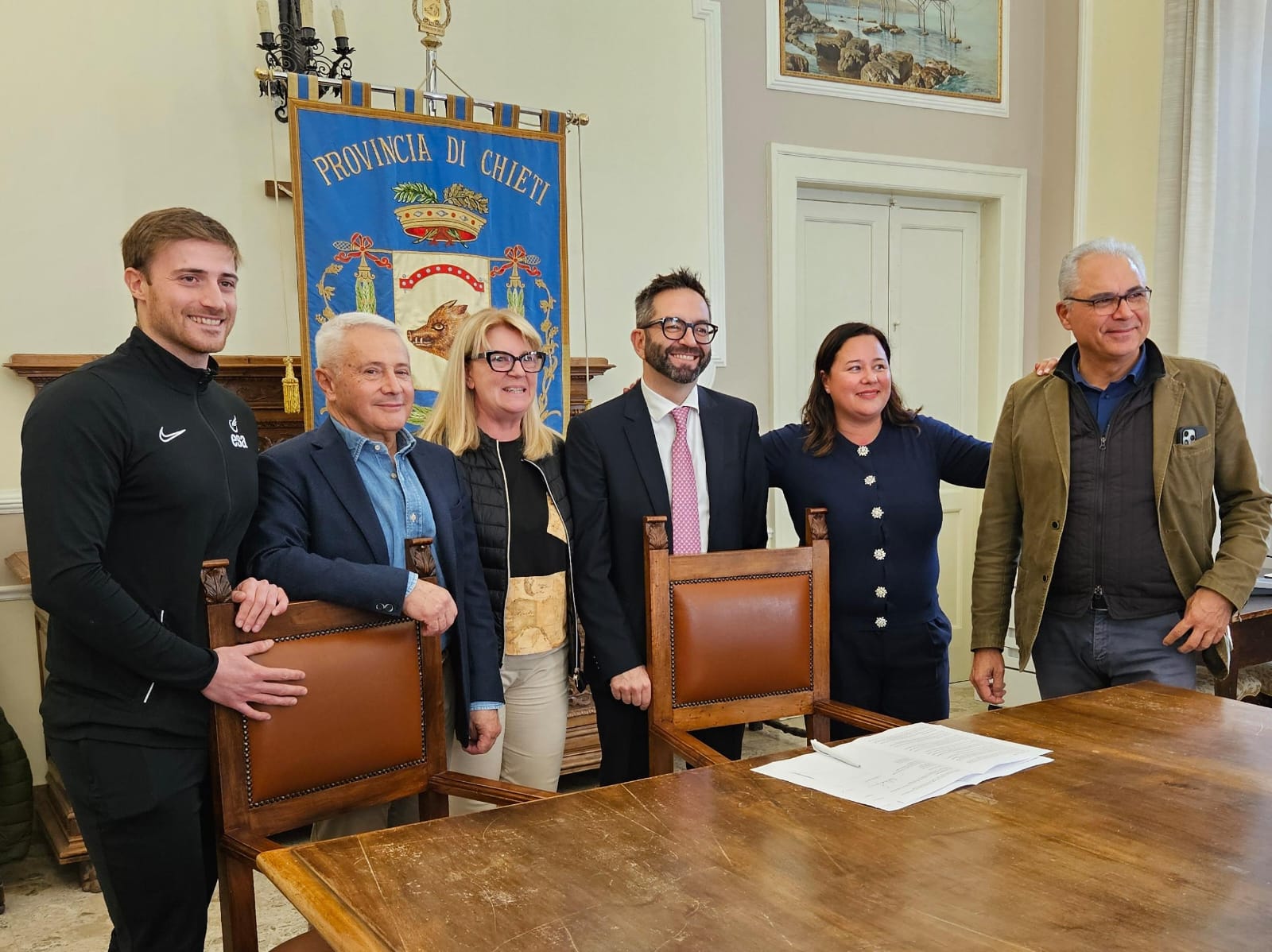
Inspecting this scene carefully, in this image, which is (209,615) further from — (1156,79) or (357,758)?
(1156,79)

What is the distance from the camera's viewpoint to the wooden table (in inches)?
39.4

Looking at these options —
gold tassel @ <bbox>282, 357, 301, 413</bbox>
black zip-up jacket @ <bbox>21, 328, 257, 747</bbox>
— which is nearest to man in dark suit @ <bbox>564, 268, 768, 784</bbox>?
black zip-up jacket @ <bbox>21, 328, 257, 747</bbox>

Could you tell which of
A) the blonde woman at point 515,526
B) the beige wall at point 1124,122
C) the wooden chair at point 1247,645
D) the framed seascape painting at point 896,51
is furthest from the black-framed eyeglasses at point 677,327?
the beige wall at point 1124,122

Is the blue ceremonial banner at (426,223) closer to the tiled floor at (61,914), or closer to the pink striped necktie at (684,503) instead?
the pink striped necktie at (684,503)

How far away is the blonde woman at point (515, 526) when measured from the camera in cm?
213

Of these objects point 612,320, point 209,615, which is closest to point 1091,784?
point 209,615

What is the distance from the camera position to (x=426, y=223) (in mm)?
3590

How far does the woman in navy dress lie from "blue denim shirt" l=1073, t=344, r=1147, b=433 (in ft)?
1.22

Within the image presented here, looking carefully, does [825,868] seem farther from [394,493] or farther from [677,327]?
[677,327]

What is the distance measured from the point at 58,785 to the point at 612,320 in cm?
257

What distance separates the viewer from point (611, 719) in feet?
7.34

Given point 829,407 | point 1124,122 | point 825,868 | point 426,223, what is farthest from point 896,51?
point 825,868

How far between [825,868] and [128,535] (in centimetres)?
118

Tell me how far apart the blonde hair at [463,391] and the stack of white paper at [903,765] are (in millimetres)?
972
